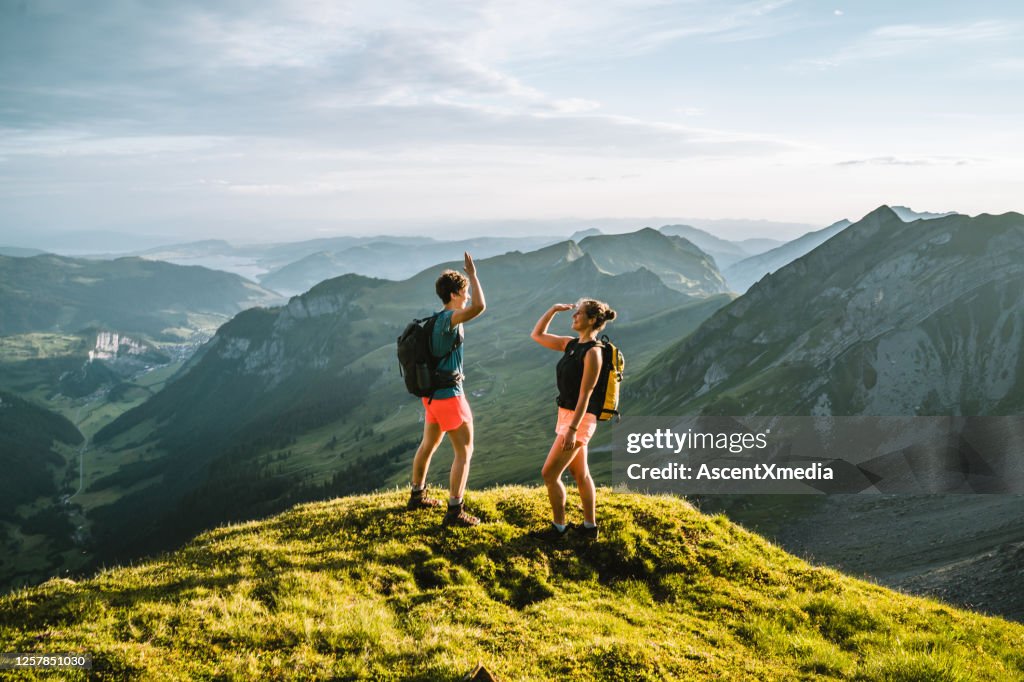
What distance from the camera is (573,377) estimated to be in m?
12.8

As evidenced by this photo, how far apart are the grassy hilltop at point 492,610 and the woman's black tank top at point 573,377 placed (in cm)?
365

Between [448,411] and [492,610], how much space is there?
13.7 ft

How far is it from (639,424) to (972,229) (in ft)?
306

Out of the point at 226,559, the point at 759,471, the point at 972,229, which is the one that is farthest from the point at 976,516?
the point at 972,229

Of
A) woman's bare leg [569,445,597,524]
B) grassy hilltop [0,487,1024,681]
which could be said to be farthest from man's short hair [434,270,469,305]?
grassy hilltop [0,487,1024,681]

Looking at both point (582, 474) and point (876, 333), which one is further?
point (876, 333)

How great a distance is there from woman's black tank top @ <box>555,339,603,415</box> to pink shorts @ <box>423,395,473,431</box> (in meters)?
2.18

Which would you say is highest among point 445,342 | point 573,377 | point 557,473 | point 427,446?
point 445,342

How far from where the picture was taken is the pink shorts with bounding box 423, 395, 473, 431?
13172 mm

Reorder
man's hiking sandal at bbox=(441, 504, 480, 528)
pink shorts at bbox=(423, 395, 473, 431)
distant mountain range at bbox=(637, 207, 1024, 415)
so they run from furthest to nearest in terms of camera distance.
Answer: distant mountain range at bbox=(637, 207, 1024, 415)
man's hiking sandal at bbox=(441, 504, 480, 528)
pink shorts at bbox=(423, 395, 473, 431)

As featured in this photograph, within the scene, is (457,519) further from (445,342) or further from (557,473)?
(445,342)

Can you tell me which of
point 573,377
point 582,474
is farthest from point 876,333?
point 573,377

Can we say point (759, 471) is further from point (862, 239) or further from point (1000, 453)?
point (862, 239)

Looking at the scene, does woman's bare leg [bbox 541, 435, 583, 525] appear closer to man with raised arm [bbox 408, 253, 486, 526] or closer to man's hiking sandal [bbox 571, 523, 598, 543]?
man's hiking sandal [bbox 571, 523, 598, 543]
